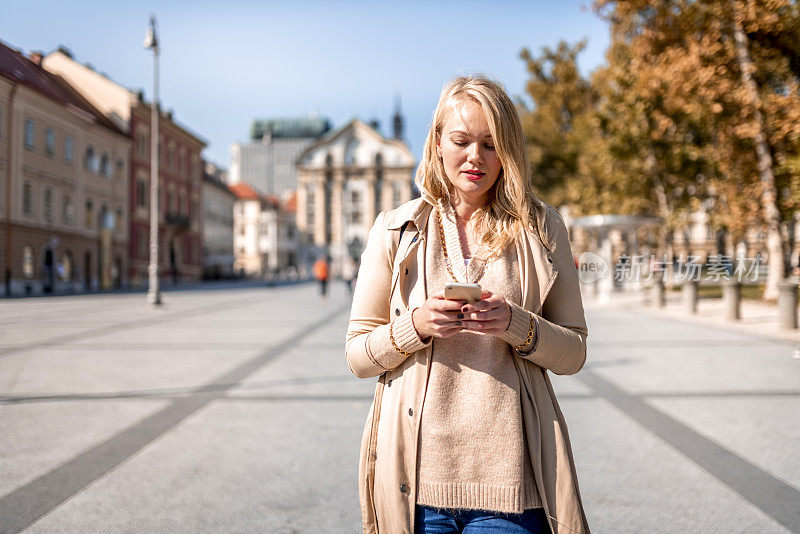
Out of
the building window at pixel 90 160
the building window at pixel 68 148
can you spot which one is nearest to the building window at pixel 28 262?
the building window at pixel 68 148

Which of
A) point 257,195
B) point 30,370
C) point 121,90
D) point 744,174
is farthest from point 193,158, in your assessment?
point 30,370

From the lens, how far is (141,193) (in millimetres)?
48656

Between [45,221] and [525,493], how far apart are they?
37410mm

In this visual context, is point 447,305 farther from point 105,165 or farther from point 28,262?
point 105,165

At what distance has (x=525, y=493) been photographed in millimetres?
1855

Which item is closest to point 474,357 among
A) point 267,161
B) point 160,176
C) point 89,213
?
point 89,213

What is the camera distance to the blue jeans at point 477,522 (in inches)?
72.4

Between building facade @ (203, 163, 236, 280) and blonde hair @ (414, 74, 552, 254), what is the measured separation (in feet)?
207

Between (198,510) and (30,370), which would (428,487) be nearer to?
(198,510)

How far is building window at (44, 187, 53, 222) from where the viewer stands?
3466 centimetres

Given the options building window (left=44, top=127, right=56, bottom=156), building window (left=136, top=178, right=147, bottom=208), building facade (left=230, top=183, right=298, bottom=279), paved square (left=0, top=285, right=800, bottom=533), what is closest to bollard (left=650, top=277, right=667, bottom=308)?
paved square (left=0, top=285, right=800, bottom=533)

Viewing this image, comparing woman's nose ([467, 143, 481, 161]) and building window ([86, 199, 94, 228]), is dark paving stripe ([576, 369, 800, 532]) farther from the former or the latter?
building window ([86, 199, 94, 228])

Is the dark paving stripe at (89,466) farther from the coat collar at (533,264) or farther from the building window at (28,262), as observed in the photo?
the building window at (28,262)

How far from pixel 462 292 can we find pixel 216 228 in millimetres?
71921
